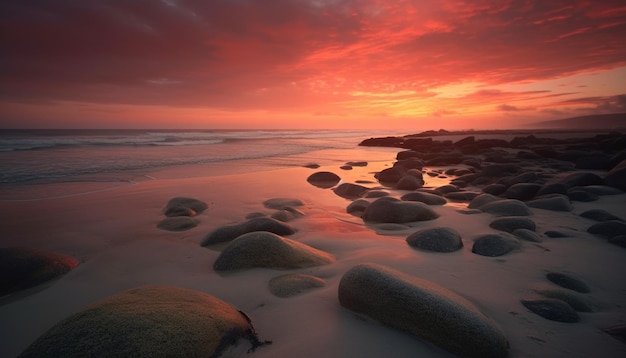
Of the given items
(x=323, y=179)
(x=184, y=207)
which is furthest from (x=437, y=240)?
(x=323, y=179)

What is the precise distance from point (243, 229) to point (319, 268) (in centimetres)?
164

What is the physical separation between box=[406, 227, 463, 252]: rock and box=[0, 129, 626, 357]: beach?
94 mm

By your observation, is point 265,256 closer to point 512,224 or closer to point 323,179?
point 512,224

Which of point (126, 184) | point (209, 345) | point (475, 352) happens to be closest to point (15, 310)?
point (209, 345)

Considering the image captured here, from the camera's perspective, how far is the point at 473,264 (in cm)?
349

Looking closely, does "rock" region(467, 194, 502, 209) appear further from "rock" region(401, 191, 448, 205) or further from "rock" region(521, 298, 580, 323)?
"rock" region(521, 298, 580, 323)

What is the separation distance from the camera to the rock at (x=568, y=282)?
291 cm

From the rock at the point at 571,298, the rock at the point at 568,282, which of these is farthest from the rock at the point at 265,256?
the rock at the point at 568,282

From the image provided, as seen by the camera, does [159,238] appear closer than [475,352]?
No

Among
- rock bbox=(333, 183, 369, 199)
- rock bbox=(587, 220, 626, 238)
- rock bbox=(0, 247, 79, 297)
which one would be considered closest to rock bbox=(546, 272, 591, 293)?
rock bbox=(587, 220, 626, 238)

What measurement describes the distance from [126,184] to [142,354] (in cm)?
856

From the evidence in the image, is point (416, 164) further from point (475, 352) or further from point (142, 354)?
point (142, 354)

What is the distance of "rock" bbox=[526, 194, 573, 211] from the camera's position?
574cm

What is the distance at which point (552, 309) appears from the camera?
8.11 ft
